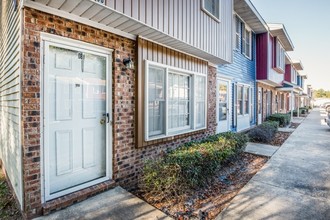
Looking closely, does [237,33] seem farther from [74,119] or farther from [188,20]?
[74,119]

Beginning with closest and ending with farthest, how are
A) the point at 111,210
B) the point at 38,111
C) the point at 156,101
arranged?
the point at 38,111 < the point at 111,210 < the point at 156,101

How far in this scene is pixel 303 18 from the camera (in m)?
13.6

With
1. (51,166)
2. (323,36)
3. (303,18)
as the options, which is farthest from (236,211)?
(323,36)

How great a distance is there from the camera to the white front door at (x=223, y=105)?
27.2 feet

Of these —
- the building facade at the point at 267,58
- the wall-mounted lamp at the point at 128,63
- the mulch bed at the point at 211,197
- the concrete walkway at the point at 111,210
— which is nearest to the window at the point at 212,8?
the wall-mounted lamp at the point at 128,63

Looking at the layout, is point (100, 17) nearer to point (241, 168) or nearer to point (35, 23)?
point (35, 23)

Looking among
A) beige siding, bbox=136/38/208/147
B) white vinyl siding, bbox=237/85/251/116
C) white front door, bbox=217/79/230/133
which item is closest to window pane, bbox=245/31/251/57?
white vinyl siding, bbox=237/85/251/116

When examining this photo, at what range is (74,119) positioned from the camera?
11.0 feet

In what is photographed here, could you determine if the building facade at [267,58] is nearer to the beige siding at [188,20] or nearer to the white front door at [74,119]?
the beige siding at [188,20]

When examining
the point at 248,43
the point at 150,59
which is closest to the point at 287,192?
the point at 150,59

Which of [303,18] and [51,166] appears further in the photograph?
[303,18]

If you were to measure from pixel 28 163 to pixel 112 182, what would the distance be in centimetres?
147

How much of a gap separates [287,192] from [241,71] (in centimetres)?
747

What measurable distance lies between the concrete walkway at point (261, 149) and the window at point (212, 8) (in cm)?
449
